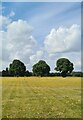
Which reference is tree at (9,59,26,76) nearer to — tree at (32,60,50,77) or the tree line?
the tree line

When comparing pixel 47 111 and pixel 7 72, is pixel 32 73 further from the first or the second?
pixel 47 111

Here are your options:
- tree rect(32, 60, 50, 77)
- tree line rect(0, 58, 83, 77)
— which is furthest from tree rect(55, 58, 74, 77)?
tree rect(32, 60, 50, 77)

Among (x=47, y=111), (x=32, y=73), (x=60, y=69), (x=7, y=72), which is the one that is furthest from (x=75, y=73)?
(x=47, y=111)

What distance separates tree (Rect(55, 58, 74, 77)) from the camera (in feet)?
544

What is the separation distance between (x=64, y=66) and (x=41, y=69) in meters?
18.0

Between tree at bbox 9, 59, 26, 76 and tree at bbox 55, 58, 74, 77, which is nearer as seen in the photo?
tree at bbox 55, 58, 74, 77

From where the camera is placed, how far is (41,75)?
176125 mm

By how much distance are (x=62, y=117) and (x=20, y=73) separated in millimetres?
159920

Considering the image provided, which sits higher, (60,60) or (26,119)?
(60,60)

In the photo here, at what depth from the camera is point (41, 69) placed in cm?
17875

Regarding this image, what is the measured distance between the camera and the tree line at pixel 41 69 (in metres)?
167

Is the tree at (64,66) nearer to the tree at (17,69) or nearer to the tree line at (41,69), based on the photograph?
the tree line at (41,69)

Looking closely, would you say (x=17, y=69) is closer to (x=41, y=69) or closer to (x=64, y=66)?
(x=41, y=69)

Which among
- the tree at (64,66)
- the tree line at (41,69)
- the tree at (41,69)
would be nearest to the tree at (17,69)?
the tree line at (41,69)
